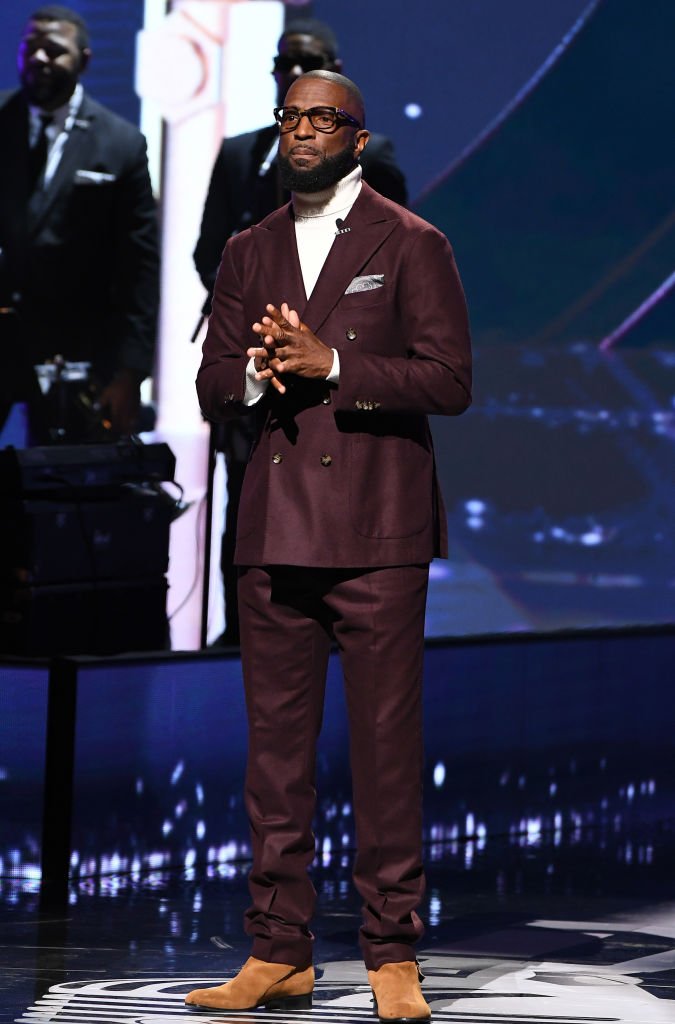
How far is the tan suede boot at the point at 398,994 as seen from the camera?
10.1 feet

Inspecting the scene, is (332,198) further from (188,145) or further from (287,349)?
(188,145)

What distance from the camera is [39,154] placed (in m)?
5.64

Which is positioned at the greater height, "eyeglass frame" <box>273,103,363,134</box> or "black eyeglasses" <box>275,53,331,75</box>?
"black eyeglasses" <box>275,53,331,75</box>

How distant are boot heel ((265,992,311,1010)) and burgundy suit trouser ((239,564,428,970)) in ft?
0.18

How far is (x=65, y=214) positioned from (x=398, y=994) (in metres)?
3.14

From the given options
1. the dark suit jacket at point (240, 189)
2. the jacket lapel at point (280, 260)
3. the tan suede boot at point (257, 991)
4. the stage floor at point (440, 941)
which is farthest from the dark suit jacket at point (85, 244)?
the tan suede boot at point (257, 991)

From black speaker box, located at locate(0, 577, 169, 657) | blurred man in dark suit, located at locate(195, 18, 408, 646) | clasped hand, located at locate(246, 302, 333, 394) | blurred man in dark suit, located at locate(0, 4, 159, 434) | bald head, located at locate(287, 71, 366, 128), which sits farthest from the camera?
blurred man in dark suit, located at locate(195, 18, 408, 646)

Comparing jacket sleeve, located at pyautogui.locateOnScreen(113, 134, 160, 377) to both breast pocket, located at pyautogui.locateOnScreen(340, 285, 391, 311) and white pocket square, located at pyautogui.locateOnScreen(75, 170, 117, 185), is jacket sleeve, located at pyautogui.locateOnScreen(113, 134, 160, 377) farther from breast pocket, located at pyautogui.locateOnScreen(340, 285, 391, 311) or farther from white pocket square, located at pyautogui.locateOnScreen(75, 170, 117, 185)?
breast pocket, located at pyautogui.locateOnScreen(340, 285, 391, 311)

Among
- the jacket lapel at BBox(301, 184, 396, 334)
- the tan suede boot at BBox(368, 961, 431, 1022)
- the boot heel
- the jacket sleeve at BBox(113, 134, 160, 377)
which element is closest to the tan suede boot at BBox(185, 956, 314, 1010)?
the boot heel

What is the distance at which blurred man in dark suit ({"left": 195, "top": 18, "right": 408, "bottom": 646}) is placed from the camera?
571 cm

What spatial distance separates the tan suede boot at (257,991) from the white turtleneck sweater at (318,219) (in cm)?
91

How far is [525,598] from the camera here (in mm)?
6074

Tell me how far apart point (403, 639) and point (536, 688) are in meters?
2.49

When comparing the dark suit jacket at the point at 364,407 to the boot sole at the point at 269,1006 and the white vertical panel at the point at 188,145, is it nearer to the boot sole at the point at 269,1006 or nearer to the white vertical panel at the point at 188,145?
the boot sole at the point at 269,1006
